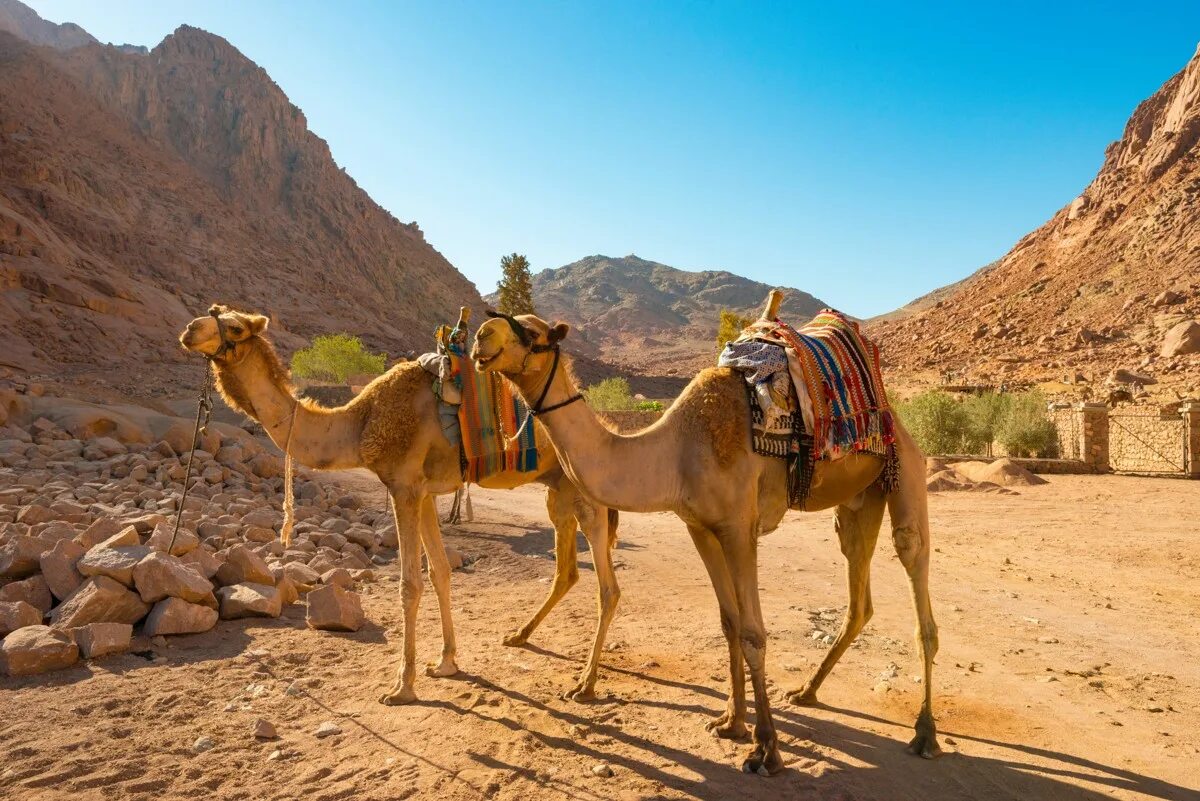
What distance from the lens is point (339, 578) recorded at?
743cm

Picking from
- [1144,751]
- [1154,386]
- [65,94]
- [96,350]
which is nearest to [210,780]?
[1144,751]

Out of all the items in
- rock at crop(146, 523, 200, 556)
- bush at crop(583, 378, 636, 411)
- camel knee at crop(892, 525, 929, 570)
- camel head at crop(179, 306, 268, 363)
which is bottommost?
rock at crop(146, 523, 200, 556)

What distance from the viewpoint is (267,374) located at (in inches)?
212

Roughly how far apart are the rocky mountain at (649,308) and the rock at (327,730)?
98.1 m

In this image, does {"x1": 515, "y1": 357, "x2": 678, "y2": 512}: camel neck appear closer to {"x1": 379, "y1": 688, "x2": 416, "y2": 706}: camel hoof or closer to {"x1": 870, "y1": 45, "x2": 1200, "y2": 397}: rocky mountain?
{"x1": 379, "y1": 688, "x2": 416, "y2": 706}: camel hoof

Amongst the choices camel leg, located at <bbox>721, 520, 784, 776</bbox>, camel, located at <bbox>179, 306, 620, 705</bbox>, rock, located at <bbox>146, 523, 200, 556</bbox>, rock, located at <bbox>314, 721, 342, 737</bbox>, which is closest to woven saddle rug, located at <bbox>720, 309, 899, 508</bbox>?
camel leg, located at <bbox>721, 520, 784, 776</bbox>

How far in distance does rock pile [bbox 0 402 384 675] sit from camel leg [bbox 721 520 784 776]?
13.1ft

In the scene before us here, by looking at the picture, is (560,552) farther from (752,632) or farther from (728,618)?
(752,632)

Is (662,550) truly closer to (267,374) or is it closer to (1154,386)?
(267,374)

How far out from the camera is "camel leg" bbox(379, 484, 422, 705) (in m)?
5.07

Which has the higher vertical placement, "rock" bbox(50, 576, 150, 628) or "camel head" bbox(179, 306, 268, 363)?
"camel head" bbox(179, 306, 268, 363)

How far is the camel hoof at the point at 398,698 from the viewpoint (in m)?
5.02

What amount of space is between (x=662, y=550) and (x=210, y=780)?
7.17m

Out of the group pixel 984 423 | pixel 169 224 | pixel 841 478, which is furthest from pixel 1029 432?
pixel 169 224
